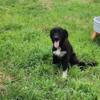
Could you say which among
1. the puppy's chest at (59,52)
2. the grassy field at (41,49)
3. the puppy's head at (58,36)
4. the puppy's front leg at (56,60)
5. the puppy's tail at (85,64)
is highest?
the puppy's head at (58,36)

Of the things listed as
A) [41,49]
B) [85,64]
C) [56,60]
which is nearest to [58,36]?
[56,60]

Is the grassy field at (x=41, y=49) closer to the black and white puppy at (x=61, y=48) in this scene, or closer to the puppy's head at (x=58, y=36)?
the black and white puppy at (x=61, y=48)

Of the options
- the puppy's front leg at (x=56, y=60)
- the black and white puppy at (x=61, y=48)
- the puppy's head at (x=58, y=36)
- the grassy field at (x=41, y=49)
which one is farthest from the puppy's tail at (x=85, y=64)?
the puppy's head at (x=58, y=36)

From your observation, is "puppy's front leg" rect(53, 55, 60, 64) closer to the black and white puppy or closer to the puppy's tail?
the black and white puppy

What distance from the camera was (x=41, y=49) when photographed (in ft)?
24.4

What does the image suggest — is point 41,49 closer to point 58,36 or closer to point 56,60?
point 56,60

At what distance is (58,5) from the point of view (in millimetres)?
11453

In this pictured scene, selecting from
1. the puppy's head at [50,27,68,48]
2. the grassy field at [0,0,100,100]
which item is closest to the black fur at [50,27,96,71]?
the puppy's head at [50,27,68,48]

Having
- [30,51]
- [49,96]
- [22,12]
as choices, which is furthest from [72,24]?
[49,96]

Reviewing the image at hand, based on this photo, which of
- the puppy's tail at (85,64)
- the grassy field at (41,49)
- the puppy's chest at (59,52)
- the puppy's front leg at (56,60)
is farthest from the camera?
the puppy's tail at (85,64)

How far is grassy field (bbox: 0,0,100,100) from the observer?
5.66m

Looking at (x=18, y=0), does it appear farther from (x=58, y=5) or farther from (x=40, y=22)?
(x=40, y=22)

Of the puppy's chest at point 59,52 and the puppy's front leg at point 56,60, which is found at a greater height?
the puppy's chest at point 59,52

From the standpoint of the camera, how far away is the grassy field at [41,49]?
5.66 meters
